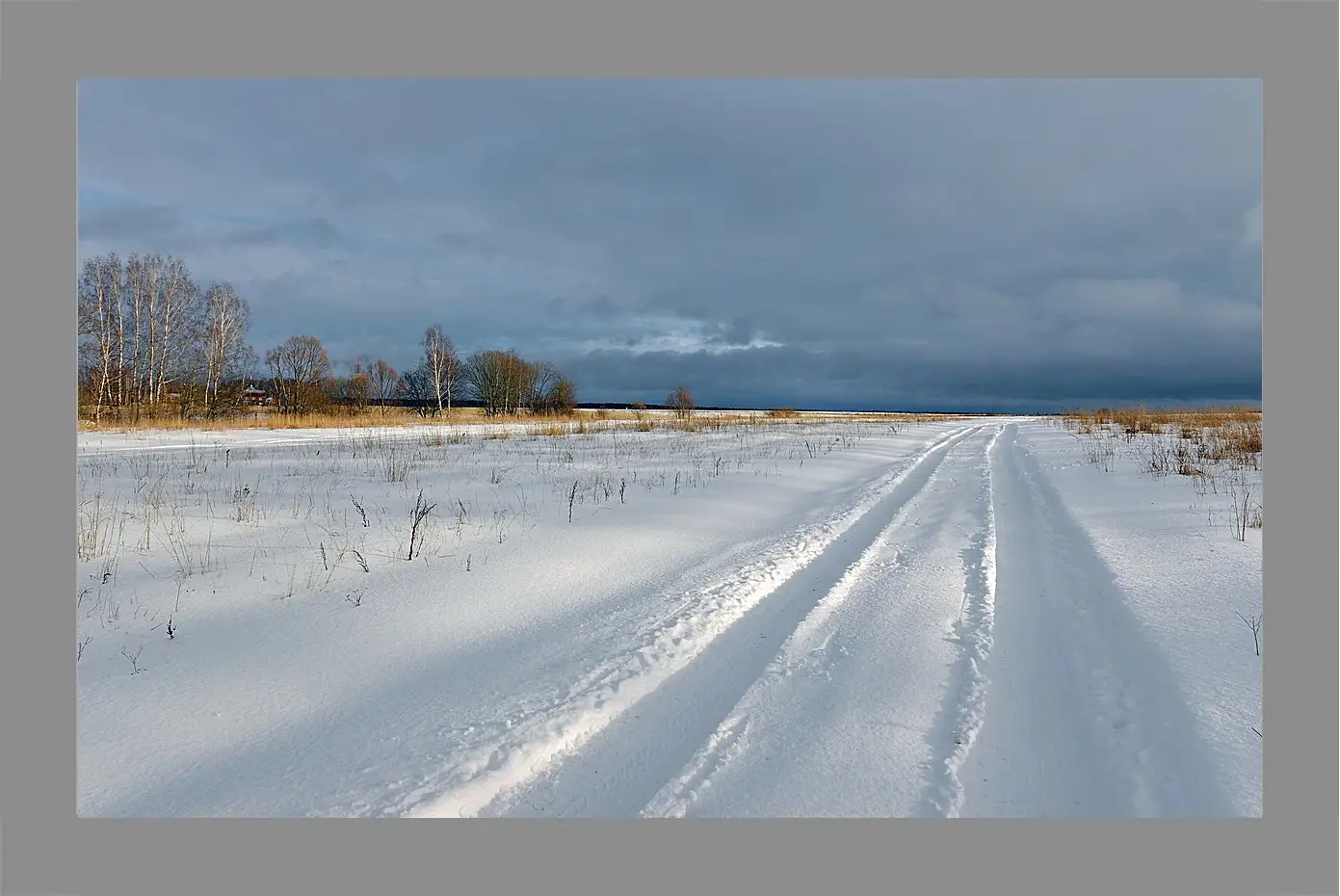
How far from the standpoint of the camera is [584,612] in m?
4.05

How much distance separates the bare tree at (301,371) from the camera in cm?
4422

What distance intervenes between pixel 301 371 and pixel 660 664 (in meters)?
51.7

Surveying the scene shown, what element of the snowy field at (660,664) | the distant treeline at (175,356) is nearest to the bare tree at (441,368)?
the distant treeline at (175,356)

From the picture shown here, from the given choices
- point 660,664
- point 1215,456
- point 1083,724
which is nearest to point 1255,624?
point 1083,724

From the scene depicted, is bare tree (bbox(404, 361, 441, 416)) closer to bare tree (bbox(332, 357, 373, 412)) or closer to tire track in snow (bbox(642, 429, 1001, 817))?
bare tree (bbox(332, 357, 373, 412))

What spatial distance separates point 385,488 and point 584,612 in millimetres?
6133

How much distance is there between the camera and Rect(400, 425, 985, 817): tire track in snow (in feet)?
7.04

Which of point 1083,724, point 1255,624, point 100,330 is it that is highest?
point 100,330

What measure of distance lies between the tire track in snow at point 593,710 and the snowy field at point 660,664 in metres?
0.01

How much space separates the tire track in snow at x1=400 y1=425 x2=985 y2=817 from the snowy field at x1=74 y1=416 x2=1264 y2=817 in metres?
0.01

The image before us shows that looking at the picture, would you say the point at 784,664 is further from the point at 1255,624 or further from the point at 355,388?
the point at 355,388

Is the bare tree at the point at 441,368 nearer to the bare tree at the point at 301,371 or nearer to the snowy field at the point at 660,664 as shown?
the bare tree at the point at 301,371

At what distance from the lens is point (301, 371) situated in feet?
149

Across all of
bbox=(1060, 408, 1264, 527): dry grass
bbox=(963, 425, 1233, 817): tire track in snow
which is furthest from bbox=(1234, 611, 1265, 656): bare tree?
bbox=(1060, 408, 1264, 527): dry grass
